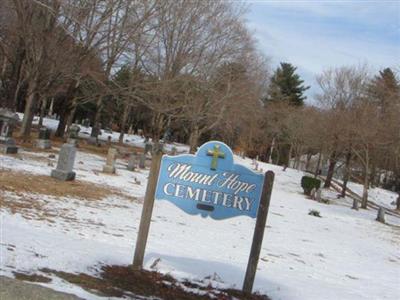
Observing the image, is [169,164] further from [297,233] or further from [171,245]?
[297,233]

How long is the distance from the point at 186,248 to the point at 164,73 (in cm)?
2664

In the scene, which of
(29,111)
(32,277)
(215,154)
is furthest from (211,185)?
(29,111)

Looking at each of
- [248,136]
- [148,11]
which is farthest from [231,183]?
[248,136]

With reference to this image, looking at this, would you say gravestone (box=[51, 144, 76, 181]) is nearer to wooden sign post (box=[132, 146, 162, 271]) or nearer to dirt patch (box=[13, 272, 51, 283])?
wooden sign post (box=[132, 146, 162, 271])

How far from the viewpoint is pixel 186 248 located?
866 cm

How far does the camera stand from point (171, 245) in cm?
864

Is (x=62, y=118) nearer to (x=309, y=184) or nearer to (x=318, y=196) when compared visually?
(x=309, y=184)

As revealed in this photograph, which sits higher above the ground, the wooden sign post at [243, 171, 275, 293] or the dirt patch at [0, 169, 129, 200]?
the wooden sign post at [243, 171, 275, 293]

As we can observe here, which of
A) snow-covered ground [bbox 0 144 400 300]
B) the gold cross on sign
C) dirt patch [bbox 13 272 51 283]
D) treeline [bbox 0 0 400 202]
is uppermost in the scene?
treeline [bbox 0 0 400 202]

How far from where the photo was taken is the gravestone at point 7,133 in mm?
17359

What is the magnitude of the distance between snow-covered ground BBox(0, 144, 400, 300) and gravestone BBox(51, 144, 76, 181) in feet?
1.75

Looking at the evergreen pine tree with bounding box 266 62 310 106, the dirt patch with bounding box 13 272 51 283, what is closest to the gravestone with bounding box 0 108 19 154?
the dirt patch with bounding box 13 272 51 283

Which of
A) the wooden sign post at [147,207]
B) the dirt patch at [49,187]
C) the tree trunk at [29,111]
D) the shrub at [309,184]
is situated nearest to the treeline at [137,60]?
the tree trunk at [29,111]

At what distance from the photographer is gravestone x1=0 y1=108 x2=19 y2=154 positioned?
17.4 m
